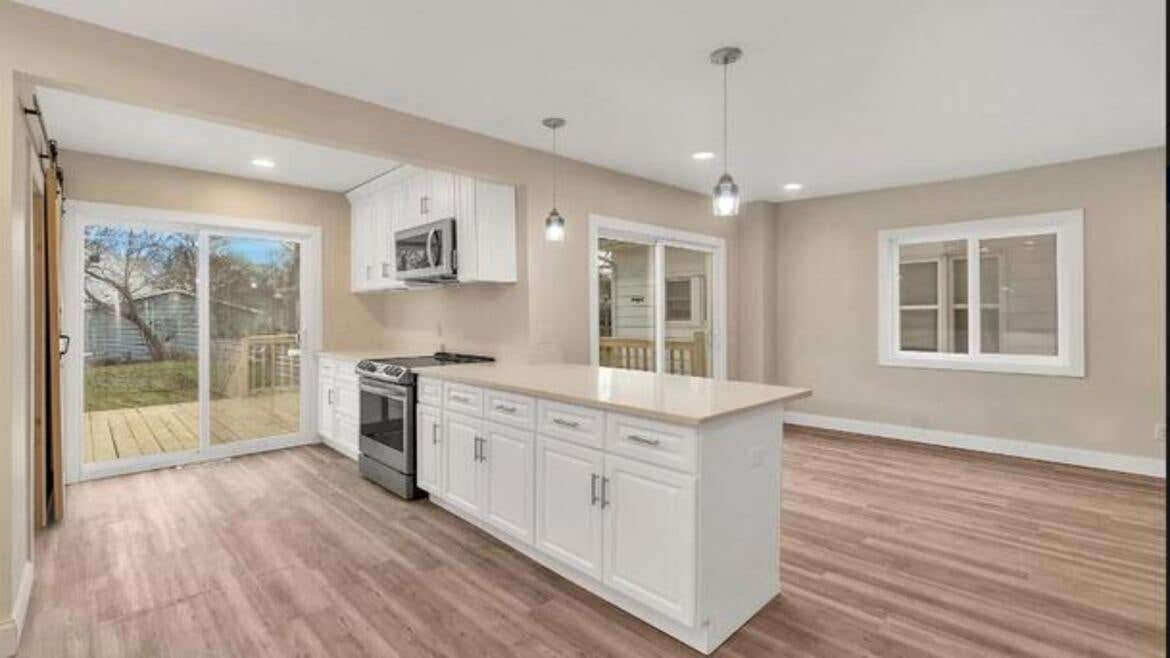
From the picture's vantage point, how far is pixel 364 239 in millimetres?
5352

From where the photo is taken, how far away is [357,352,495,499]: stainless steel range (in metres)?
3.75

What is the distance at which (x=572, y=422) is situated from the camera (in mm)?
2568

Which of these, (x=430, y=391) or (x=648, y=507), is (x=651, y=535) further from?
(x=430, y=391)

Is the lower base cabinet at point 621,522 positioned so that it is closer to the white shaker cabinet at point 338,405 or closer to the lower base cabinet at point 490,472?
the lower base cabinet at point 490,472

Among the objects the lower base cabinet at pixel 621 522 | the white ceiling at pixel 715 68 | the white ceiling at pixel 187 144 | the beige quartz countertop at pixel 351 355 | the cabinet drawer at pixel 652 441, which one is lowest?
the lower base cabinet at pixel 621 522

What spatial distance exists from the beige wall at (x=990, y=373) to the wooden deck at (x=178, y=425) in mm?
5121

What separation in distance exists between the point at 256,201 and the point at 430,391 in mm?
2827

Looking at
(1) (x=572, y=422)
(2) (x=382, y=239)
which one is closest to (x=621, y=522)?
(1) (x=572, y=422)

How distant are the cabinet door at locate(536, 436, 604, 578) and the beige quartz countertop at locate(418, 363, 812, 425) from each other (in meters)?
0.25

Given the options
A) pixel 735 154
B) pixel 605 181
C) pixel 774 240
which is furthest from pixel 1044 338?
pixel 605 181

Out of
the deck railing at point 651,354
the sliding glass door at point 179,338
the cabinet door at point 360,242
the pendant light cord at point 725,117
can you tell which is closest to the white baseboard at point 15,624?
the sliding glass door at point 179,338

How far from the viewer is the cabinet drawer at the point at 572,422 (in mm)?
2461

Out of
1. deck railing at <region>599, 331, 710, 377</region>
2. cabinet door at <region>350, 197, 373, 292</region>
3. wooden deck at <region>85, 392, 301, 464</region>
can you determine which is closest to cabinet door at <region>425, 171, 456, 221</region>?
cabinet door at <region>350, 197, 373, 292</region>

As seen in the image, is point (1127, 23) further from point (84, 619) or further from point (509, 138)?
point (84, 619)
